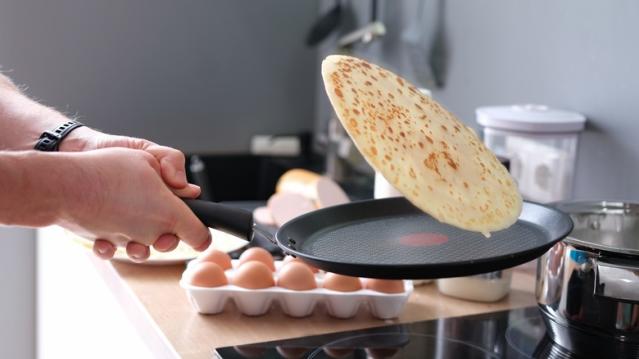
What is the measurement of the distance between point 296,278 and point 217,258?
138 millimetres

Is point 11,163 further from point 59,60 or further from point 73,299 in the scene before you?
point 59,60

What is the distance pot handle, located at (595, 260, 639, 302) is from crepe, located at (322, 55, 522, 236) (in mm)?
120

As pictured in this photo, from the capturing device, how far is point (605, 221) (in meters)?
1.17

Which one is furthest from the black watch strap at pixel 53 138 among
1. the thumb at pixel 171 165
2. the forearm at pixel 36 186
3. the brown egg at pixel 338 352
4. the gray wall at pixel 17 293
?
the gray wall at pixel 17 293

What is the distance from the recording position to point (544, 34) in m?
1.58

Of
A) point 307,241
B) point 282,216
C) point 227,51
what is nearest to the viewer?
point 307,241

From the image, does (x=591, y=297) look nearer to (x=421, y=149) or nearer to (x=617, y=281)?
(x=617, y=281)

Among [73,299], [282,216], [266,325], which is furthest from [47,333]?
[266,325]

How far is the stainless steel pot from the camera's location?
3.13ft

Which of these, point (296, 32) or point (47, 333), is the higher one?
point (296, 32)

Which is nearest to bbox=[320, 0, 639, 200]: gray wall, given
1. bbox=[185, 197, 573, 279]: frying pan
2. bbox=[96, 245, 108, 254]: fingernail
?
bbox=[185, 197, 573, 279]: frying pan

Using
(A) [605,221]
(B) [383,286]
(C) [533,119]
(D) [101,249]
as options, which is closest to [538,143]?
(C) [533,119]

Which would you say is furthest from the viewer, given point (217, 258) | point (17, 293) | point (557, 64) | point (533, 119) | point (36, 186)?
point (17, 293)

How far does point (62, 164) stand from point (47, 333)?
102 cm
